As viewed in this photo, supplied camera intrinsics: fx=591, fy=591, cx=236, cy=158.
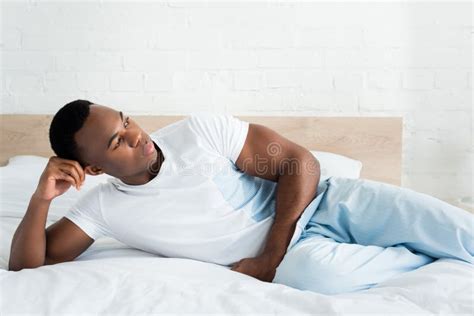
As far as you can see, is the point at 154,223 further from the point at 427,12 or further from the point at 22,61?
the point at 427,12

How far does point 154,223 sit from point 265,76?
1.14m

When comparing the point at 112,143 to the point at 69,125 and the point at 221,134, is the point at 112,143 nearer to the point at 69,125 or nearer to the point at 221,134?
the point at 69,125

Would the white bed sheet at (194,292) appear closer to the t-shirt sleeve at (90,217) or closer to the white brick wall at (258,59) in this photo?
the t-shirt sleeve at (90,217)

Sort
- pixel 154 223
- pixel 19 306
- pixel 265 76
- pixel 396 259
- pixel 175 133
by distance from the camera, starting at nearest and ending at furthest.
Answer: pixel 19 306 → pixel 396 259 → pixel 154 223 → pixel 175 133 → pixel 265 76

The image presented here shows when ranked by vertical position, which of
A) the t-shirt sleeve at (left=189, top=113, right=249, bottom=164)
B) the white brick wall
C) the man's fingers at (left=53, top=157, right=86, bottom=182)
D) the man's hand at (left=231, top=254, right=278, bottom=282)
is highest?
the white brick wall

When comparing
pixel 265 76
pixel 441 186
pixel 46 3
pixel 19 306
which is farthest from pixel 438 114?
pixel 19 306

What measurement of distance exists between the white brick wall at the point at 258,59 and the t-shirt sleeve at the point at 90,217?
1.04 metres

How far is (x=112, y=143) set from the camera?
132 centimetres

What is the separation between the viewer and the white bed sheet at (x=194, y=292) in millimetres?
970

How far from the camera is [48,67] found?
2.41 m

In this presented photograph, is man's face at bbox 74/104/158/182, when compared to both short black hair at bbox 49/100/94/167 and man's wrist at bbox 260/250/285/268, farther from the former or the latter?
man's wrist at bbox 260/250/285/268

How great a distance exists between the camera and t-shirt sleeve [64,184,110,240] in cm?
140

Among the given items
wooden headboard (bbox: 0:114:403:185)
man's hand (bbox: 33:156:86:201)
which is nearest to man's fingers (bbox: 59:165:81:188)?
man's hand (bbox: 33:156:86:201)

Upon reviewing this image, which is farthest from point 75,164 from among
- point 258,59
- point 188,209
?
point 258,59
